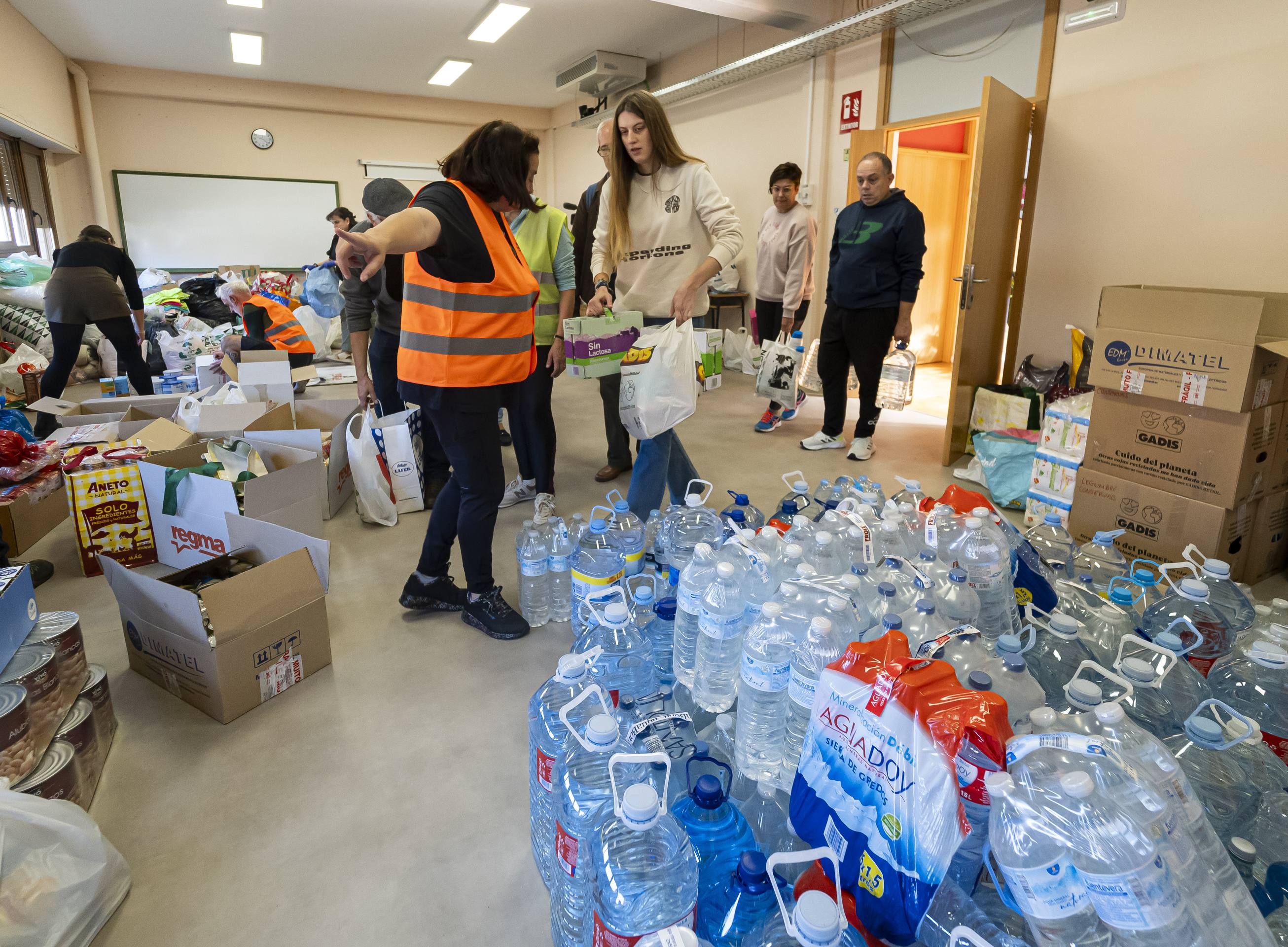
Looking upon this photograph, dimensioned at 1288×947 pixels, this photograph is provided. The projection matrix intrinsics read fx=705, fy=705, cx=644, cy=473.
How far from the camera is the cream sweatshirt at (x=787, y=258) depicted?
16.2ft

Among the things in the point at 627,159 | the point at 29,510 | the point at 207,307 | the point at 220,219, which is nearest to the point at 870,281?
the point at 627,159

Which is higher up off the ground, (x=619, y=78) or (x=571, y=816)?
(x=619, y=78)

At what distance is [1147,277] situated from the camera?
379 centimetres

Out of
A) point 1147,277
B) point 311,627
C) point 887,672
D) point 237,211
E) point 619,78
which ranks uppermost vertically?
point 619,78

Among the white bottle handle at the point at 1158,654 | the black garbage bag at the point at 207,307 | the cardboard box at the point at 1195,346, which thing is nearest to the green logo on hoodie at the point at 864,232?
the cardboard box at the point at 1195,346

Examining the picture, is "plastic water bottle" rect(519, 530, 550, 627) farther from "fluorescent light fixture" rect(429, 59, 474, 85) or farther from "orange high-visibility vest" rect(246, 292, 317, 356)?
"fluorescent light fixture" rect(429, 59, 474, 85)

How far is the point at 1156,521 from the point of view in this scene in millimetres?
2625

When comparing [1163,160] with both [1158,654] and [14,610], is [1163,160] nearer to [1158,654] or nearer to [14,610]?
[1158,654]

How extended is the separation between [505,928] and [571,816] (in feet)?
1.09

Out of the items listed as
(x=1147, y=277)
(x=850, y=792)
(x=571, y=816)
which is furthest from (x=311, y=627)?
(x=1147, y=277)

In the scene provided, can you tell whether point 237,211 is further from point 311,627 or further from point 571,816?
point 571,816

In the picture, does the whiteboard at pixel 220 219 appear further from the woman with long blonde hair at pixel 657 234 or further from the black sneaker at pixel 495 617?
the black sneaker at pixel 495 617

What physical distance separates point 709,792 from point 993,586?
92 centimetres

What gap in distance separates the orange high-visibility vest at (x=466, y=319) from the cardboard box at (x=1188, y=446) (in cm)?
229
